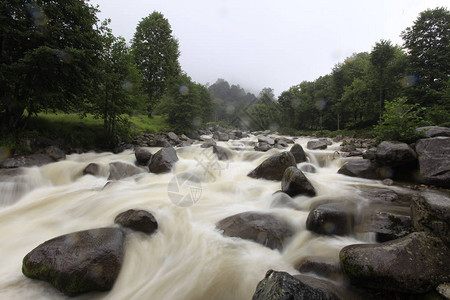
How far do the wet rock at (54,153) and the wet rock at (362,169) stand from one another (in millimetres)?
12970

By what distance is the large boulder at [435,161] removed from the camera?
6.29 m

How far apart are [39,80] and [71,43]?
7.22 ft

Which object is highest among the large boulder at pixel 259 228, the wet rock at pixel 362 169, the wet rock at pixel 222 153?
the wet rock at pixel 222 153

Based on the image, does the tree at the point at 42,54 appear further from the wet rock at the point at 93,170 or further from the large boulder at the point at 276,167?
the large boulder at the point at 276,167

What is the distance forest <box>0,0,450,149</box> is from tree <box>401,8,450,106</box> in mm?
88

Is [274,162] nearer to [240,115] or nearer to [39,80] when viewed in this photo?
[39,80]

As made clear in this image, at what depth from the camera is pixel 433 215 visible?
10.3 ft

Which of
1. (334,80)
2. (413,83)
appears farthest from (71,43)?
(334,80)

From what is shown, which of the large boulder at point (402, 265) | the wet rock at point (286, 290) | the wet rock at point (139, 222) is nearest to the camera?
the wet rock at point (286, 290)

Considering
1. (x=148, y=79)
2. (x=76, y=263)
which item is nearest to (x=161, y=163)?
(x=76, y=263)

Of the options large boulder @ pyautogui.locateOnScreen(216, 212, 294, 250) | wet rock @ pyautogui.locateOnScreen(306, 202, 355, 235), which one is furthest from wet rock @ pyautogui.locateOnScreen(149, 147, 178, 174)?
wet rock @ pyautogui.locateOnScreen(306, 202, 355, 235)

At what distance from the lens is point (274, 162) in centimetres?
830

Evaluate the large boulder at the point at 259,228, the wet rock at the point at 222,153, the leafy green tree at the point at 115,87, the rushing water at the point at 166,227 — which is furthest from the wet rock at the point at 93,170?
the large boulder at the point at 259,228

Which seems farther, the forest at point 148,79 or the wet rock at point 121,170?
the wet rock at point 121,170
